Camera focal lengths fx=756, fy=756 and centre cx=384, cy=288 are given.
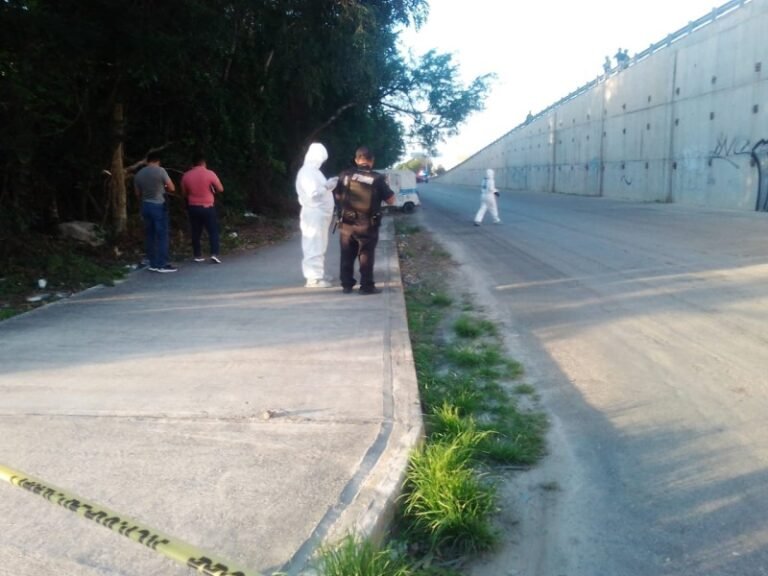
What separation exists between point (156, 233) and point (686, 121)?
2631 cm

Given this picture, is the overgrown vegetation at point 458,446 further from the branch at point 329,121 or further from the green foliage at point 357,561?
the branch at point 329,121

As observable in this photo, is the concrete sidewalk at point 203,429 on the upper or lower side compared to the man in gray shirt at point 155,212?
lower

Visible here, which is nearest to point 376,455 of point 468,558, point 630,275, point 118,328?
point 468,558

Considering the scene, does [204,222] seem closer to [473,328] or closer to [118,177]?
[118,177]

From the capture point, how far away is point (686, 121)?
31.0 m

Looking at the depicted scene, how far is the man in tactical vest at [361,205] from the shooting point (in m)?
8.57

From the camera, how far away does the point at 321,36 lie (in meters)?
13.6

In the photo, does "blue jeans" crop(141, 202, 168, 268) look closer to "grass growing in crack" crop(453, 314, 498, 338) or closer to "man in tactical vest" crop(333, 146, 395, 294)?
"man in tactical vest" crop(333, 146, 395, 294)

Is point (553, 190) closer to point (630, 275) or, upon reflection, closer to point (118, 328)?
point (630, 275)

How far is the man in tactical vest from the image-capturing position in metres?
8.57

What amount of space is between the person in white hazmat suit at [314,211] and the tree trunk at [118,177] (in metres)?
4.97

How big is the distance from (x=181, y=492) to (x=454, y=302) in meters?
6.15

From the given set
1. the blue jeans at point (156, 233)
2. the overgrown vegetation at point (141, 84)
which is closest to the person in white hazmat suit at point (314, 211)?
the blue jeans at point (156, 233)

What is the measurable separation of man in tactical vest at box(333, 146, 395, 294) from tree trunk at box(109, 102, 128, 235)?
585 cm
